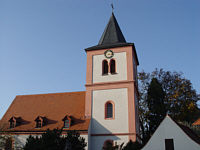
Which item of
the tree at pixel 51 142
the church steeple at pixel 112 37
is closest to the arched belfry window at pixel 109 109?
the tree at pixel 51 142

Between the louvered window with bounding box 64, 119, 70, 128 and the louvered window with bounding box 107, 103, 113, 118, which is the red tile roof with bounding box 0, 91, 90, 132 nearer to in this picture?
the louvered window with bounding box 64, 119, 70, 128

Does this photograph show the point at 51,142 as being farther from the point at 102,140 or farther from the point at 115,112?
the point at 115,112

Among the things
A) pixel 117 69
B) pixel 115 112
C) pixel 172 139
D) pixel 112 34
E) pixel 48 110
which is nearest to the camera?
pixel 172 139

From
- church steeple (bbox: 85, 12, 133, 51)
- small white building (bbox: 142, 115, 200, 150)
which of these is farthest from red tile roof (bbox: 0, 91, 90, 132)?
small white building (bbox: 142, 115, 200, 150)

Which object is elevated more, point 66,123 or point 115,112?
point 115,112

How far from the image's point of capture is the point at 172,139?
17.3 meters

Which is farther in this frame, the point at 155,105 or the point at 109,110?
the point at 155,105

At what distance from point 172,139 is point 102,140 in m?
7.14

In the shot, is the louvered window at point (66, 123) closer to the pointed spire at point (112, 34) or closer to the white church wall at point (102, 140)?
the white church wall at point (102, 140)

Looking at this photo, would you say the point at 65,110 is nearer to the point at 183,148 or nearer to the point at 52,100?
the point at 52,100

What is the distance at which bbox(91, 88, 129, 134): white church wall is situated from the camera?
2247 centimetres

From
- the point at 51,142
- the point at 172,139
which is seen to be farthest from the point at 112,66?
the point at 51,142

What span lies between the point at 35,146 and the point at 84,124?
628 centimetres

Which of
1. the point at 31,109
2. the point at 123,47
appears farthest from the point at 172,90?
the point at 31,109
